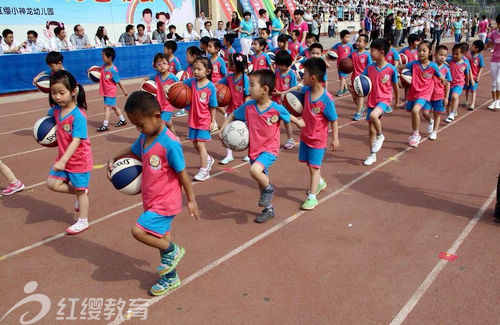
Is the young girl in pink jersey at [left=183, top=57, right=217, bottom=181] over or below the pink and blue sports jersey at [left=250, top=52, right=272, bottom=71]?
below

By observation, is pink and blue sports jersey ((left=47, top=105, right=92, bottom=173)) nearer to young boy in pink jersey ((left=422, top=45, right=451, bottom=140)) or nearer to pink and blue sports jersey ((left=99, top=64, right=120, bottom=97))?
pink and blue sports jersey ((left=99, top=64, right=120, bottom=97))

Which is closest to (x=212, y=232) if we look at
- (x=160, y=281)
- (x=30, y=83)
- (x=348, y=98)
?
(x=160, y=281)

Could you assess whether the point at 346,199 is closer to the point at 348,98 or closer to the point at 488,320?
the point at 488,320

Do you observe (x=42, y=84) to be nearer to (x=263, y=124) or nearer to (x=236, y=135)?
(x=236, y=135)

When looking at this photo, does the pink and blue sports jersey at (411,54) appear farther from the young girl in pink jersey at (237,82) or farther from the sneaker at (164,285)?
the sneaker at (164,285)

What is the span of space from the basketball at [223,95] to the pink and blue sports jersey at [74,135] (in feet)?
8.31

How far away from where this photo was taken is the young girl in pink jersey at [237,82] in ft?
24.0

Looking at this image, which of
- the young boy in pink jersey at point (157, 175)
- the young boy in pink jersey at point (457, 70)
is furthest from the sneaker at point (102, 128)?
the young boy in pink jersey at point (457, 70)

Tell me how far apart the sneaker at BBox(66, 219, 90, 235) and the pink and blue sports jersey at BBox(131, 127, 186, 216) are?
189cm

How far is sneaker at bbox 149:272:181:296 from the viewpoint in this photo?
4129mm

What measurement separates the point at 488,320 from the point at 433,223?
189 centimetres

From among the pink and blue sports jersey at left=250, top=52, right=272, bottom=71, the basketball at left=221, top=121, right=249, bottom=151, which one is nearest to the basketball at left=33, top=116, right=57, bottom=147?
the basketball at left=221, top=121, right=249, bottom=151

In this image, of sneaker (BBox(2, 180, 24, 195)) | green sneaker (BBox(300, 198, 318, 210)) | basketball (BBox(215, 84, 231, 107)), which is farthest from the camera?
basketball (BBox(215, 84, 231, 107))

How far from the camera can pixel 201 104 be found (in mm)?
6934
